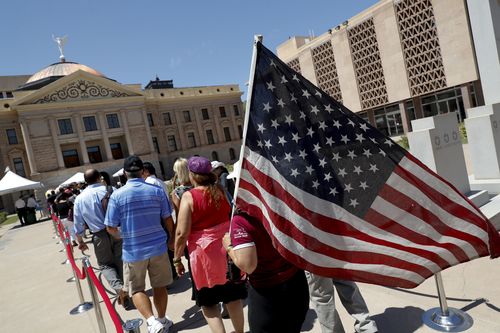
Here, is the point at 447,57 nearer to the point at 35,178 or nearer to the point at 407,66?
the point at 407,66

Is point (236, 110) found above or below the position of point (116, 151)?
above

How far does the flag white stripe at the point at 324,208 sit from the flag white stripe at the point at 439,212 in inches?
9.9

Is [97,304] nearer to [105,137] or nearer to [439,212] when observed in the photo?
[439,212]

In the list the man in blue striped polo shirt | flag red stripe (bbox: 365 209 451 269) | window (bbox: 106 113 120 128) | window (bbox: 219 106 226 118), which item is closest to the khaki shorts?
the man in blue striped polo shirt

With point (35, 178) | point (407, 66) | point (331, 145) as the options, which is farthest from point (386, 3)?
point (35, 178)

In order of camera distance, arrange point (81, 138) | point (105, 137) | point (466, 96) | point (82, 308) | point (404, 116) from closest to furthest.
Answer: point (82, 308) < point (466, 96) < point (404, 116) < point (81, 138) < point (105, 137)

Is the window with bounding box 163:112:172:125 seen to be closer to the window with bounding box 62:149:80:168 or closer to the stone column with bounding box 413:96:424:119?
the window with bounding box 62:149:80:168

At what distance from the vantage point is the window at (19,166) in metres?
38.8

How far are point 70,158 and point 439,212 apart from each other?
45.0 metres

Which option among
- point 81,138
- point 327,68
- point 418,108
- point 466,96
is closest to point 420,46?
point 418,108

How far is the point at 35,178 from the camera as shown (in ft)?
124

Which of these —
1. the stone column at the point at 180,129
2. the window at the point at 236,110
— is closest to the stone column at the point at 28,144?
the stone column at the point at 180,129

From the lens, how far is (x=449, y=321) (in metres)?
2.98

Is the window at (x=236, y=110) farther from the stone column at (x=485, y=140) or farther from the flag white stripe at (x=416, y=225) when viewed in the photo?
the flag white stripe at (x=416, y=225)
